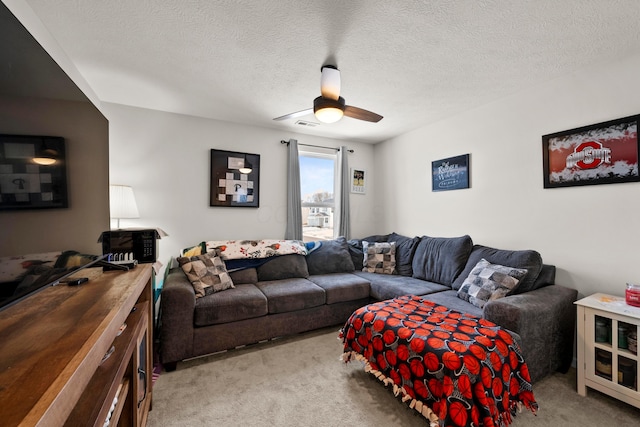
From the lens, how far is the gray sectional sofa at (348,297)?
1927 mm

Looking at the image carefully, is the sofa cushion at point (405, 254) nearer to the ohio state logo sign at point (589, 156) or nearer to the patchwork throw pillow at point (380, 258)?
the patchwork throw pillow at point (380, 258)

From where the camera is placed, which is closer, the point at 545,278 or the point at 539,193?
the point at 545,278

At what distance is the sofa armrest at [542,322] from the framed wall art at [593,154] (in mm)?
917

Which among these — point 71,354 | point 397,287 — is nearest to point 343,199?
point 397,287

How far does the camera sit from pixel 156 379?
2.01 metres

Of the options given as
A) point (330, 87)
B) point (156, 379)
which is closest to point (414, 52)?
point (330, 87)

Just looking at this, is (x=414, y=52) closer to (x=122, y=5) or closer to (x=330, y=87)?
(x=330, y=87)

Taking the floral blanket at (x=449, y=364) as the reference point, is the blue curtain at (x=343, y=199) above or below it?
above

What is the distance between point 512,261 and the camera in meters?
2.36

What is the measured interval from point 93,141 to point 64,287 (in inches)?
23.5

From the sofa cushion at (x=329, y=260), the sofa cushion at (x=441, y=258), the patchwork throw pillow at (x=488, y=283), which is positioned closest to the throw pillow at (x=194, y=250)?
the sofa cushion at (x=329, y=260)

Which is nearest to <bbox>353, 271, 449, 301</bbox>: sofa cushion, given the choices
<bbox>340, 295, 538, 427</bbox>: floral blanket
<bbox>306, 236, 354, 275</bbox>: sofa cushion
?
<bbox>306, 236, 354, 275</bbox>: sofa cushion

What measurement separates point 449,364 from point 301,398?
986mm

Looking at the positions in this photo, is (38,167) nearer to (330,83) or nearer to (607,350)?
(330,83)
